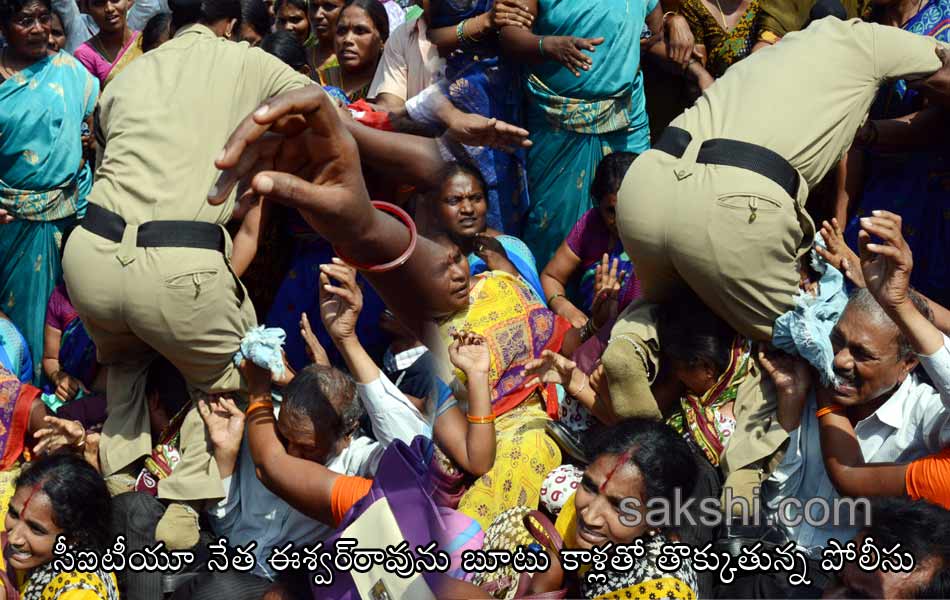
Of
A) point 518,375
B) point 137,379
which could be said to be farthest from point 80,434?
point 518,375

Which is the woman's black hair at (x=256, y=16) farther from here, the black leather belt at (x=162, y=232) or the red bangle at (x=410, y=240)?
the red bangle at (x=410, y=240)

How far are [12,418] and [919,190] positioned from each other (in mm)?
2697

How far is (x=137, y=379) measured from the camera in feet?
12.1

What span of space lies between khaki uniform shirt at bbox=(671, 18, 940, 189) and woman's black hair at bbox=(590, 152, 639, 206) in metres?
0.68

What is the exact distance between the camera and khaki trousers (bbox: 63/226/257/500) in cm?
338

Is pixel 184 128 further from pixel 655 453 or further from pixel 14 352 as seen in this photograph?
pixel 655 453

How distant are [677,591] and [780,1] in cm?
242

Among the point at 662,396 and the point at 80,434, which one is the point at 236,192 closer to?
the point at 80,434

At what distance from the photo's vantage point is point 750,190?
308cm

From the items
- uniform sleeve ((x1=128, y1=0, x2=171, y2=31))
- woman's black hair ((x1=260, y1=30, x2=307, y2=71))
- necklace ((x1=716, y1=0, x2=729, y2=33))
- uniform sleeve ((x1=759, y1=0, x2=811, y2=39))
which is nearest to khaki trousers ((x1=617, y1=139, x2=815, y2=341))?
uniform sleeve ((x1=759, y1=0, x2=811, y2=39))

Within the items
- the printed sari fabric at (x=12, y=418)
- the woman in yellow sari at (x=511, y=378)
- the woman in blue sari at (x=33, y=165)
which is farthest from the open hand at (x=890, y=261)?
the woman in blue sari at (x=33, y=165)

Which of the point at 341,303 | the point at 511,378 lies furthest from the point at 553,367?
the point at 341,303

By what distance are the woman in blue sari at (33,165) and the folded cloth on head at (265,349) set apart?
127cm

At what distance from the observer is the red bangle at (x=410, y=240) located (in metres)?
2.23
